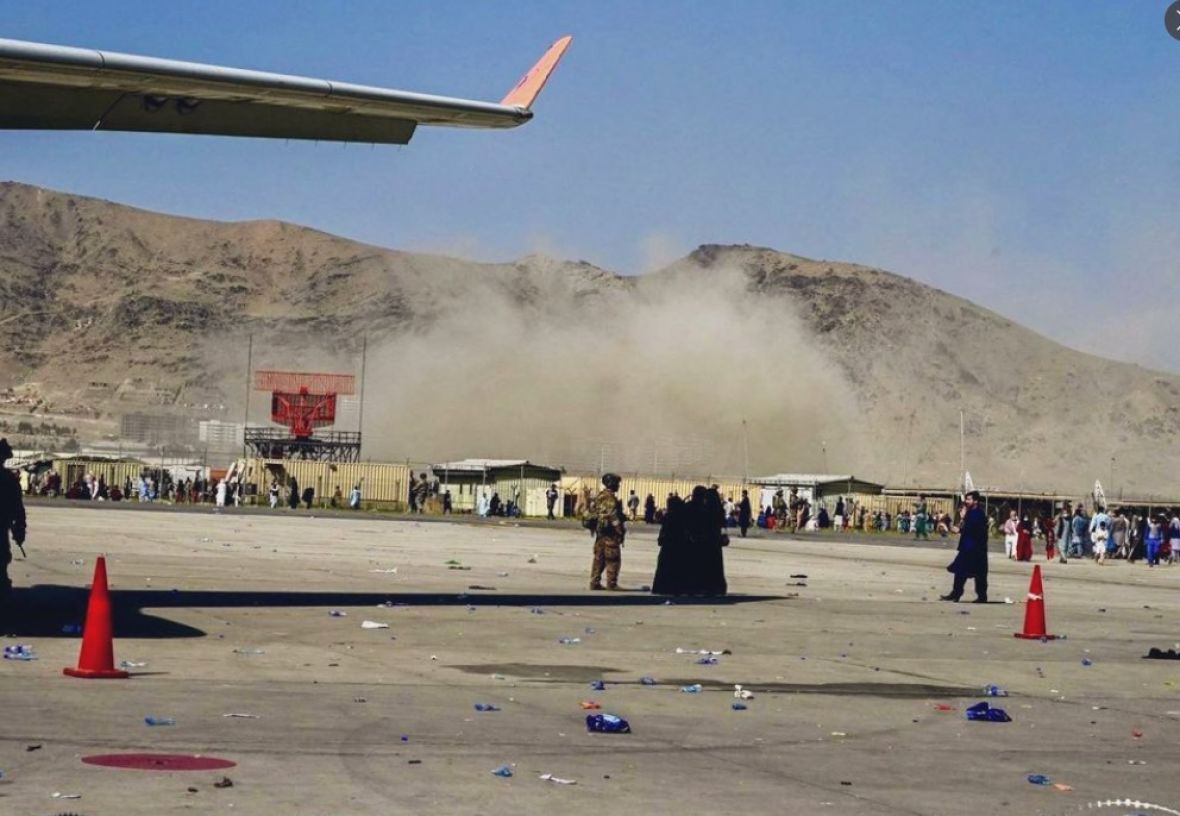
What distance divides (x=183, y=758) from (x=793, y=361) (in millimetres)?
172594

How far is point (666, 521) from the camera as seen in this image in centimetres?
2741

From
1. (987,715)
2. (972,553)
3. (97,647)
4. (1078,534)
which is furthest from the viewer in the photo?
(1078,534)

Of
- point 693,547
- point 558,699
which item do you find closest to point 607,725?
point 558,699

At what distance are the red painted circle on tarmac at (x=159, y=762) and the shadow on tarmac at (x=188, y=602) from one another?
7139mm

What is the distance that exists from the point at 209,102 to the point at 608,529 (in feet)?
28.9

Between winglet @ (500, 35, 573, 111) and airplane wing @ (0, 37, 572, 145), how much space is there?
0.04 feet

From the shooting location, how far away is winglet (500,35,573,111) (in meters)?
22.9

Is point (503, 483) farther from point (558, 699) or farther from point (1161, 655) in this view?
point (558, 699)

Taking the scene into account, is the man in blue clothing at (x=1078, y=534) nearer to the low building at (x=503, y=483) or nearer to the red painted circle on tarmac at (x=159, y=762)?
the low building at (x=503, y=483)

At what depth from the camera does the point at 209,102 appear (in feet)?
72.3

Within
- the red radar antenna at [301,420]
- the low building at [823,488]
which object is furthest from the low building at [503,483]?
the low building at [823,488]

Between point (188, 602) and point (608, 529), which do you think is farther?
point (608, 529)

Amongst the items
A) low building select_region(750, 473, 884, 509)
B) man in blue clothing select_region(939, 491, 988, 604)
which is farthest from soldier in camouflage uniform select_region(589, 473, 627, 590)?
low building select_region(750, 473, 884, 509)

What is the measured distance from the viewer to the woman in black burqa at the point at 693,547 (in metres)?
27.5
